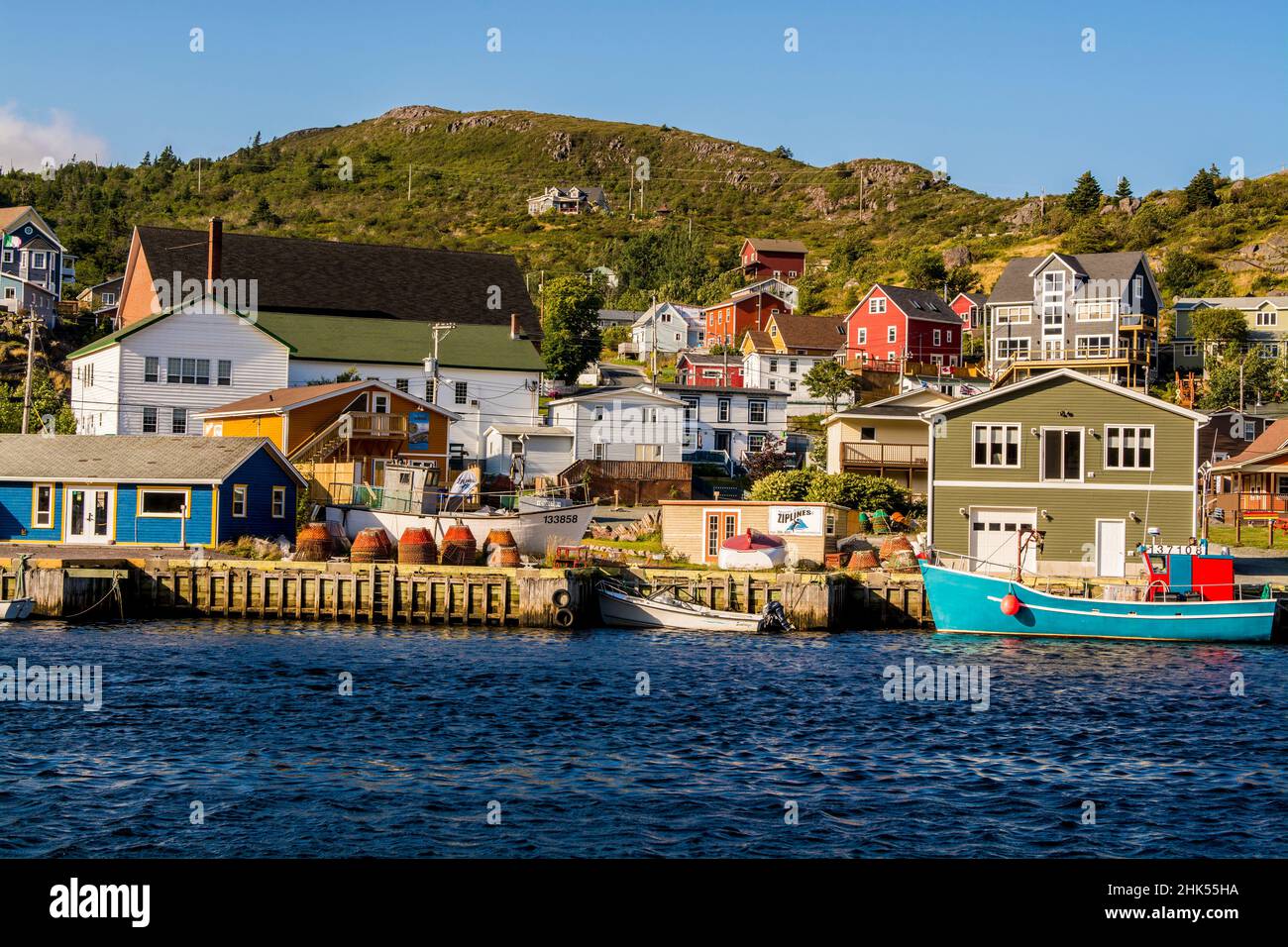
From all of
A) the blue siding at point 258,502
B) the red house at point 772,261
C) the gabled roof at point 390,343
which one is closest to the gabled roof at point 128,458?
the blue siding at point 258,502

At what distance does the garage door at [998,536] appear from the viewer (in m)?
50.2

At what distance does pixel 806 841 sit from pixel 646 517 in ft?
137

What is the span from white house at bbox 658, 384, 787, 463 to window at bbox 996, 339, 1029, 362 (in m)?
34.3

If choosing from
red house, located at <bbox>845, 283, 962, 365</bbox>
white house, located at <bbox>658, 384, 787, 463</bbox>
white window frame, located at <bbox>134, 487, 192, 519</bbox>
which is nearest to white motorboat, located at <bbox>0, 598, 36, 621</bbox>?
white window frame, located at <bbox>134, 487, 192, 519</bbox>

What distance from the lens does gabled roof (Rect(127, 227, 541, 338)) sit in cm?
8569

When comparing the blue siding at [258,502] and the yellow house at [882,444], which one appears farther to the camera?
the yellow house at [882,444]

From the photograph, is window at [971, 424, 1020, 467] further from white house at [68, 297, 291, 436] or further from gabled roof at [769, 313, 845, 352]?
gabled roof at [769, 313, 845, 352]

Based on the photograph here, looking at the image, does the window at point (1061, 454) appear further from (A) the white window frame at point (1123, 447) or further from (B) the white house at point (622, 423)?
(B) the white house at point (622, 423)

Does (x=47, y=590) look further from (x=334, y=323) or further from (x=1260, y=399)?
(x=1260, y=399)

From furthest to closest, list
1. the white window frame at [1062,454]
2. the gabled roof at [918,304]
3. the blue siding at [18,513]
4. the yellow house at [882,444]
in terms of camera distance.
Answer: the gabled roof at [918,304], the yellow house at [882,444], the blue siding at [18,513], the white window frame at [1062,454]

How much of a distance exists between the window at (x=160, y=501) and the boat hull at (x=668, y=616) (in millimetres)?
18735

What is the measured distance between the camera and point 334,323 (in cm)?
8300

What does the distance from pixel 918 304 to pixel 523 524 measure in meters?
71.4
